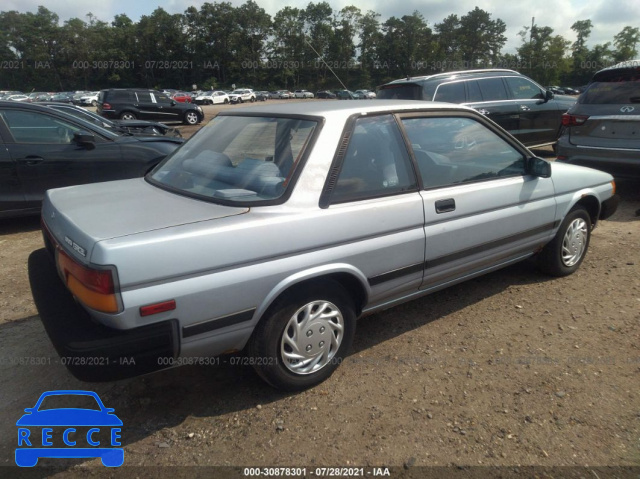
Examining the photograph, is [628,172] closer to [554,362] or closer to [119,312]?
[554,362]

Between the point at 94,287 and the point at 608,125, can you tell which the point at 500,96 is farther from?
the point at 94,287

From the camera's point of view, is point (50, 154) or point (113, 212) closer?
point (113, 212)

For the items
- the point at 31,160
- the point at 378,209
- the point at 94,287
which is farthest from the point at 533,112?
the point at 94,287

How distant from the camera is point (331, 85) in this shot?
79125 mm

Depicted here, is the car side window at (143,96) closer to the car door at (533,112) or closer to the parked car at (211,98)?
the car door at (533,112)

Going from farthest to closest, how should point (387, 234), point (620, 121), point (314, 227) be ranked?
point (620, 121), point (387, 234), point (314, 227)

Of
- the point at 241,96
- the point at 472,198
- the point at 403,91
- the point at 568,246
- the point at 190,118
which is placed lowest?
the point at 241,96

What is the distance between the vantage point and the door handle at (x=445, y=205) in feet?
9.78

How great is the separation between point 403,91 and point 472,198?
5087 millimetres

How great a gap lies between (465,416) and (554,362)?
0.85 metres

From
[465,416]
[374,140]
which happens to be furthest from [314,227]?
[465,416]

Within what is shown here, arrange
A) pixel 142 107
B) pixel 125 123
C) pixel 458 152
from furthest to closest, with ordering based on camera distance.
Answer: pixel 142 107
pixel 125 123
pixel 458 152

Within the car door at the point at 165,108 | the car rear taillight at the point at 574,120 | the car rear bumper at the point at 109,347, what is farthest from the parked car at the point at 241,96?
the car rear bumper at the point at 109,347

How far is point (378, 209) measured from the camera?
8.90 feet
